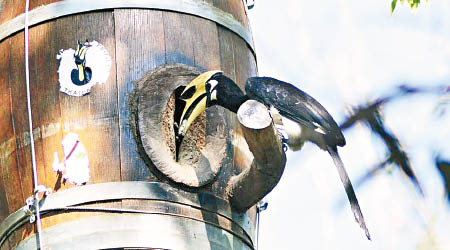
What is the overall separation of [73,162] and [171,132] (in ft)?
1.60

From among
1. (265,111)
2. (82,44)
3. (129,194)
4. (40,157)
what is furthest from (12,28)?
(265,111)

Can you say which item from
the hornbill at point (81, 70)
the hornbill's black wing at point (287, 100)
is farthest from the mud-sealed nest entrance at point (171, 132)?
the hornbill's black wing at point (287, 100)

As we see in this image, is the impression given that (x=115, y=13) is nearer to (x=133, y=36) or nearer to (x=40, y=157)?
(x=133, y=36)

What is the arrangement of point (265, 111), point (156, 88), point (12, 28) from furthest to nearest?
point (12, 28) < point (156, 88) < point (265, 111)

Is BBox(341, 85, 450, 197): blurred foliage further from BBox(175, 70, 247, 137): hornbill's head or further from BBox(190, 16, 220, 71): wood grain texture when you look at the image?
BBox(190, 16, 220, 71): wood grain texture

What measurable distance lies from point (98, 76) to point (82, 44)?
186mm

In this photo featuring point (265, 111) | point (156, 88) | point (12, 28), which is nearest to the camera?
point (265, 111)

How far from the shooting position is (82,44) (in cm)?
398

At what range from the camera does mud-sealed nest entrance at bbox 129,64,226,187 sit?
12.5 feet

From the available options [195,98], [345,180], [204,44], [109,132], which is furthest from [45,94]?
[345,180]

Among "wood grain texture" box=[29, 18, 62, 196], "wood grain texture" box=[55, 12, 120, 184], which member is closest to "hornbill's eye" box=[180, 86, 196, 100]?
"wood grain texture" box=[55, 12, 120, 184]

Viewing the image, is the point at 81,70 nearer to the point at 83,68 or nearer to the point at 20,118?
the point at 83,68

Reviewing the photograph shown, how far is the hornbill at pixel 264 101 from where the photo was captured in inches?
141

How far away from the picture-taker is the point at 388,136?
0.89 meters
